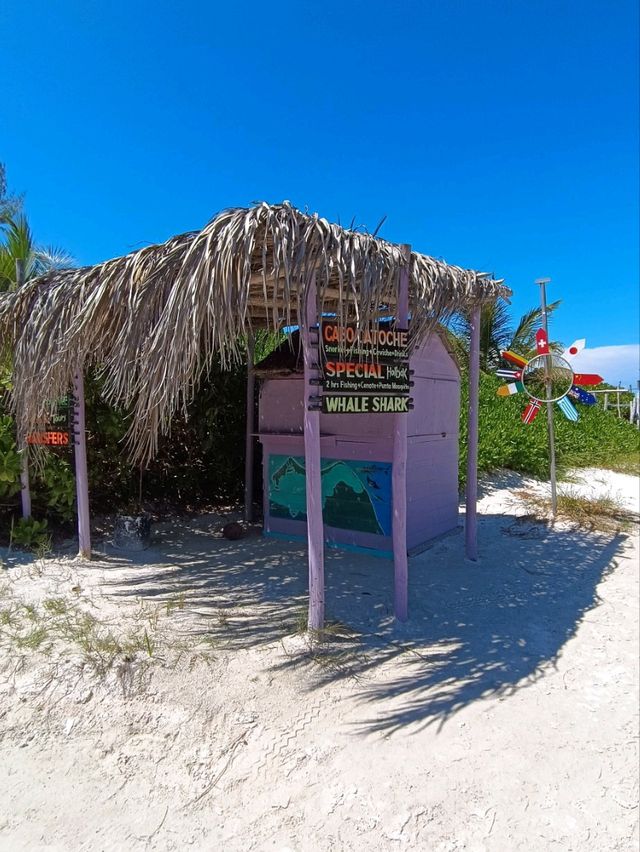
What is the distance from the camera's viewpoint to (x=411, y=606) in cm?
414

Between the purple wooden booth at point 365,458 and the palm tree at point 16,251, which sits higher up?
the palm tree at point 16,251

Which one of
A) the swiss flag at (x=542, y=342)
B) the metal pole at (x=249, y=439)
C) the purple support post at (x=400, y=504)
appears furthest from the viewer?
the swiss flag at (x=542, y=342)

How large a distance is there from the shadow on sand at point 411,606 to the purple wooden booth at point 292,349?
298 mm

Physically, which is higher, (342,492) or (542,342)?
(542,342)

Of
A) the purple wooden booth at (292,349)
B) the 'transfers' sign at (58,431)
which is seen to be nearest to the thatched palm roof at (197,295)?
the purple wooden booth at (292,349)

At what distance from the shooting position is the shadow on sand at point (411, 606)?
3131 mm

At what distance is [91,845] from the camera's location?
6.84 feet

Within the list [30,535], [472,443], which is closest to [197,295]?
[472,443]

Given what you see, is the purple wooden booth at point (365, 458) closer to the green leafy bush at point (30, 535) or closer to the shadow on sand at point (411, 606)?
the shadow on sand at point (411, 606)

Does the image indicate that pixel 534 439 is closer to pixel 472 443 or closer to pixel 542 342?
pixel 542 342

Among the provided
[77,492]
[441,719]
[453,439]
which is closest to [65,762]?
[441,719]

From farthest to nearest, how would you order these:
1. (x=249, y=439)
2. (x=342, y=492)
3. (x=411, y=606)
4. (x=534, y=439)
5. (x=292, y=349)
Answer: (x=534, y=439) → (x=249, y=439) → (x=342, y=492) → (x=292, y=349) → (x=411, y=606)

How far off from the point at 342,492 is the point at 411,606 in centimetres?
163

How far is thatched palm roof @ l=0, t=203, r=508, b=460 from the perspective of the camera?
10.5 feet
